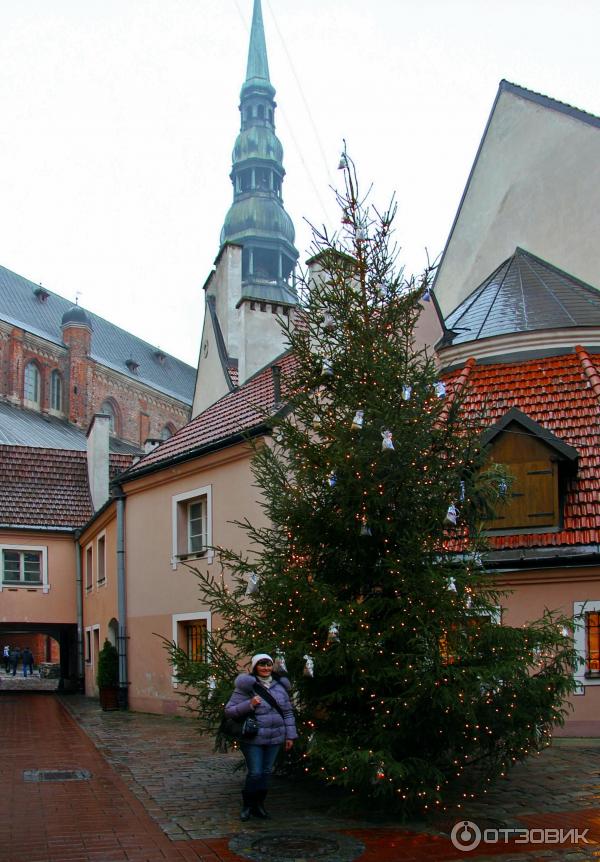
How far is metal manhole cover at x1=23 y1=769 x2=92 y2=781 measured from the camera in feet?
34.2

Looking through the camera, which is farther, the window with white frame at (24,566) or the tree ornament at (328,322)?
the window with white frame at (24,566)

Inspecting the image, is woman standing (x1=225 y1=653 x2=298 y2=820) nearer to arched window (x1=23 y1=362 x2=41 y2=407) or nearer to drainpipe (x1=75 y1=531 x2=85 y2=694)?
drainpipe (x1=75 y1=531 x2=85 y2=694)

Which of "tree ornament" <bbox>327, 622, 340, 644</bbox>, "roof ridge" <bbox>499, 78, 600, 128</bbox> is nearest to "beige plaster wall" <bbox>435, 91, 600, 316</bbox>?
"roof ridge" <bbox>499, 78, 600, 128</bbox>

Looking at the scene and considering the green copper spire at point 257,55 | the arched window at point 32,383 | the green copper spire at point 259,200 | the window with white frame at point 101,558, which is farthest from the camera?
the green copper spire at point 257,55

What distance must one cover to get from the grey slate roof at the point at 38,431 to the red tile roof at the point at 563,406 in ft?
95.4

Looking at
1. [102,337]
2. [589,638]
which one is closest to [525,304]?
[589,638]

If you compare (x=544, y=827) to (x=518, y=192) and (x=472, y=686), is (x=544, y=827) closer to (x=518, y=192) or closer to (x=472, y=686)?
(x=472, y=686)

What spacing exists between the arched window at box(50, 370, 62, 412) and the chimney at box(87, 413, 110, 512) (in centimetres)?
2546

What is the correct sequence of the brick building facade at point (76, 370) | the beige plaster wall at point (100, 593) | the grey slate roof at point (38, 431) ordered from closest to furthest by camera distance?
the beige plaster wall at point (100, 593)
the grey slate roof at point (38, 431)
the brick building facade at point (76, 370)

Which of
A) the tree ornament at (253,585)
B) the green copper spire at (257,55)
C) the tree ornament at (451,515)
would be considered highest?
the green copper spire at (257,55)

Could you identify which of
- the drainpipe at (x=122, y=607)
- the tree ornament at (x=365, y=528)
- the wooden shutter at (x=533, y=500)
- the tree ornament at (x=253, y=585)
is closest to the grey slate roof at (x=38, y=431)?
the drainpipe at (x=122, y=607)

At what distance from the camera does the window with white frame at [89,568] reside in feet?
85.1

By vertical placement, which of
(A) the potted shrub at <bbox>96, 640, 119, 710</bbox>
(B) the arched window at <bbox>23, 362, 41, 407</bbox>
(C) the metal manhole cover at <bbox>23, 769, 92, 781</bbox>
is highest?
(B) the arched window at <bbox>23, 362, 41, 407</bbox>

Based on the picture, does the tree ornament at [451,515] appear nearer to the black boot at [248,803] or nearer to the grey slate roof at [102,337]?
the black boot at [248,803]
